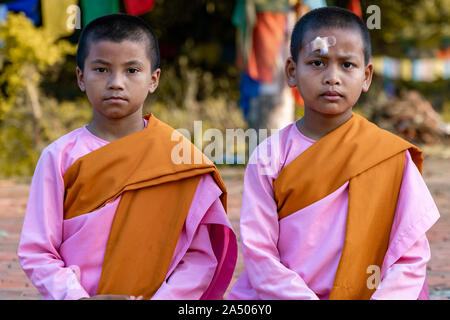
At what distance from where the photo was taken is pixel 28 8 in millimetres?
8469

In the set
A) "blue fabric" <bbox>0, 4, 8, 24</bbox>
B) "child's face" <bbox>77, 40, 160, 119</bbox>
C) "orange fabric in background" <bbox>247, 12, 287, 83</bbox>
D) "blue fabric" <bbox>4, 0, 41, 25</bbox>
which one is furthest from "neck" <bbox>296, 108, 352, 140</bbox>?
"blue fabric" <bbox>4, 0, 41, 25</bbox>

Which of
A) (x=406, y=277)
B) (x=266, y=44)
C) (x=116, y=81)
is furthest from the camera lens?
(x=266, y=44)

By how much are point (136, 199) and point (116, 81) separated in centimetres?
41

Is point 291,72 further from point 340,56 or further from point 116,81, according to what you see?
point 116,81

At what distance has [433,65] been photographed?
17.0 metres

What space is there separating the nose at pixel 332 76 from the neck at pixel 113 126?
0.67 m

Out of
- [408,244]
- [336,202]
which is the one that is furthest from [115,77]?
[408,244]

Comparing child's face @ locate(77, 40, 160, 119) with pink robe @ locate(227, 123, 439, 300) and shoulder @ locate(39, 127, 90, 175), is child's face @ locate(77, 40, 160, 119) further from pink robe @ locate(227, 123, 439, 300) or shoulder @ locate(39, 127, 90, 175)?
pink robe @ locate(227, 123, 439, 300)

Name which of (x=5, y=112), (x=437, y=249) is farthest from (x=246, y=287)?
(x=5, y=112)

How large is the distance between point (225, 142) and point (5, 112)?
9.94 ft

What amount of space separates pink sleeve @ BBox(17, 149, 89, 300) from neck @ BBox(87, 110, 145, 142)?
0.19m

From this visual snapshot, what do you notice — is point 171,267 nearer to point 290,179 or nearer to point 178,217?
point 178,217

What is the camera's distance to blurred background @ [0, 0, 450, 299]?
6.12 meters

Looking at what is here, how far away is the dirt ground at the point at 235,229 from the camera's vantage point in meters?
3.38
